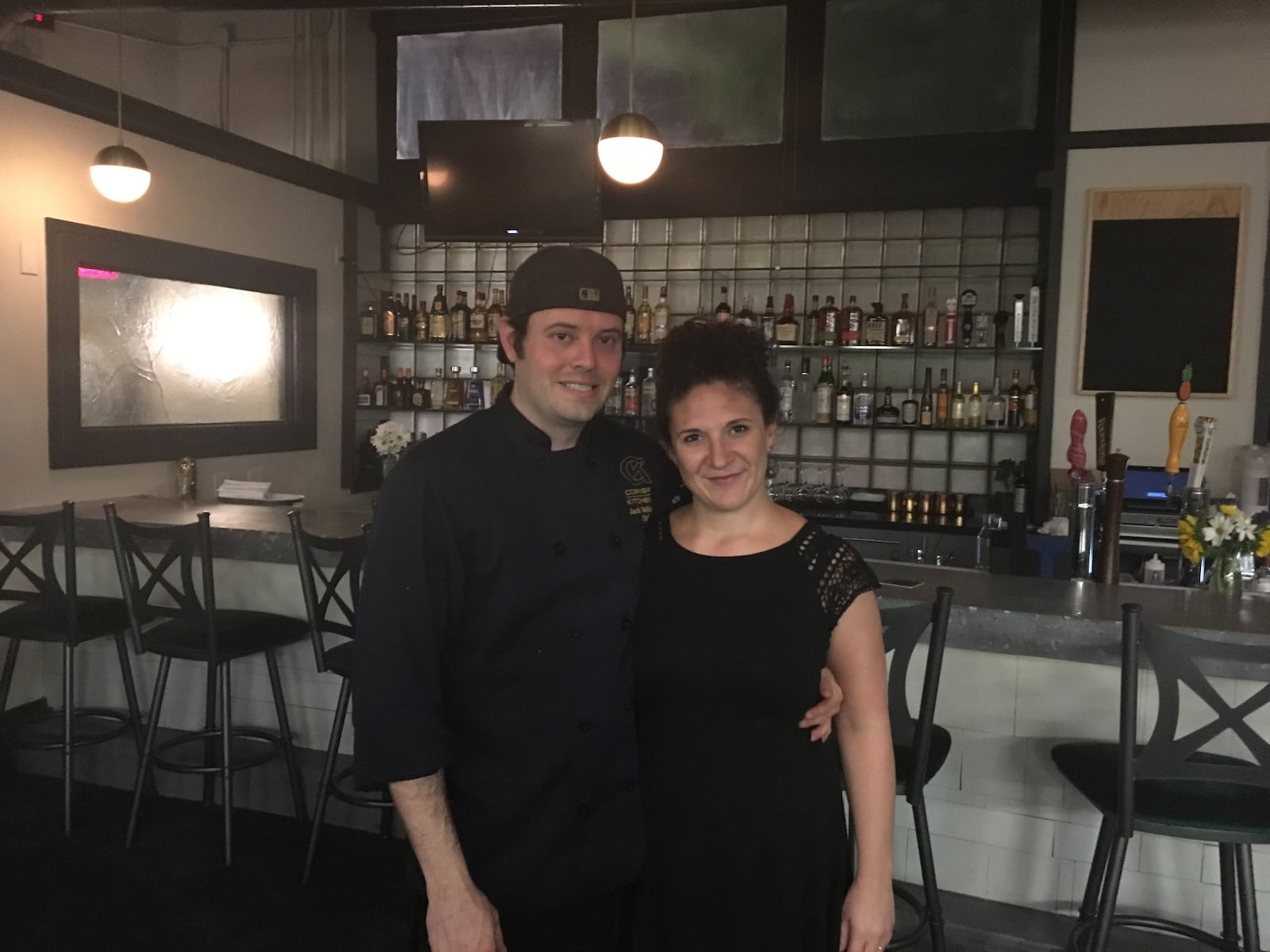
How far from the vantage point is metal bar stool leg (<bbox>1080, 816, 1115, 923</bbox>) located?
2.24 metres

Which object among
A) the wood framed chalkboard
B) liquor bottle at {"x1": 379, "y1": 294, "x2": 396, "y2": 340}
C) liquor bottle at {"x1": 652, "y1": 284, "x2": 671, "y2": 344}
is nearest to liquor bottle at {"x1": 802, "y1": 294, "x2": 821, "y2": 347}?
liquor bottle at {"x1": 652, "y1": 284, "x2": 671, "y2": 344}

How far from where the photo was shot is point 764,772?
1469 mm

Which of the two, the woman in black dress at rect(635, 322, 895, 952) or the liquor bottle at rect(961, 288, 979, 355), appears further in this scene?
the liquor bottle at rect(961, 288, 979, 355)

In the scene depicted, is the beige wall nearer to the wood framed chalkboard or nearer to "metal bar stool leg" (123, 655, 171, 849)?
"metal bar stool leg" (123, 655, 171, 849)

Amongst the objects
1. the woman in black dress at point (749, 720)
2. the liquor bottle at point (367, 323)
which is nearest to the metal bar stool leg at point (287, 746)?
the woman in black dress at point (749, 720)

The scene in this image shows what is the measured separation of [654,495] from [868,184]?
388cm

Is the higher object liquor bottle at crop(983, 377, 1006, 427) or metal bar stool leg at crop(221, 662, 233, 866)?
liquor bottle at crop(983, 377, 1006, 427)

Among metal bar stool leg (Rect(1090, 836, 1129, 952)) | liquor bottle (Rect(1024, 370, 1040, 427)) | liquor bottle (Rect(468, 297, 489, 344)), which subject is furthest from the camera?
liquor bottle (Rect(468, 297, 489, 344))

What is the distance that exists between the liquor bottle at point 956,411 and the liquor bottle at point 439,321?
9.52 ft

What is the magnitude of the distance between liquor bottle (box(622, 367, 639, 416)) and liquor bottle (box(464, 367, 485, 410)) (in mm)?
952

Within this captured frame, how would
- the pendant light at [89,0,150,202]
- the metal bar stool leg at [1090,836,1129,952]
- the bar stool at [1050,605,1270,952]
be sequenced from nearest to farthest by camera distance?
the bar stool at [1050,605,1270,952] < the metal bar stool leg at [1090,836,1129,952] < the pendant light at [89,0,150,202]

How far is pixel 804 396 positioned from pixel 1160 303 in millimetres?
1730

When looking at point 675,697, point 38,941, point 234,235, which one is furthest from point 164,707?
point 675,697

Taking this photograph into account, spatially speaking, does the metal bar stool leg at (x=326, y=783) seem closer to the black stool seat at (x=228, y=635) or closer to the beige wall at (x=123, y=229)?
the black stool seat at (x=228, y=635)
